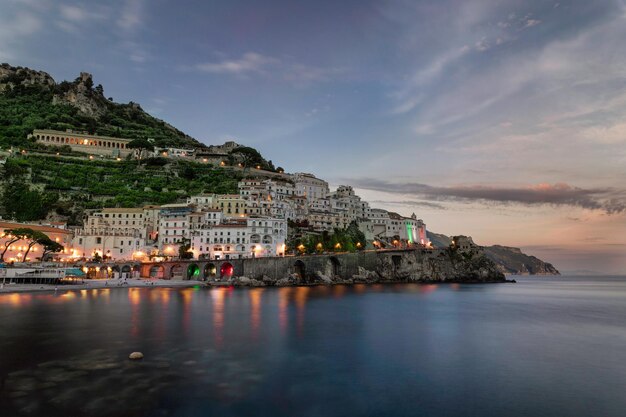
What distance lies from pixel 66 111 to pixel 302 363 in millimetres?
130552

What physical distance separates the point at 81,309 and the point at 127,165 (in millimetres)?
69234

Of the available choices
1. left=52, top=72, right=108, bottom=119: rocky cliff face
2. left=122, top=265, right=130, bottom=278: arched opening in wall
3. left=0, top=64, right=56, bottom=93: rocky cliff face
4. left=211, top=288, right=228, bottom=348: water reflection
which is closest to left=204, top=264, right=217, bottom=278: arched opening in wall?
left=122, top=265, right=130, bottom=278: arched opening in wall

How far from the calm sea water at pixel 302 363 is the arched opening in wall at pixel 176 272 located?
28280 millimetres

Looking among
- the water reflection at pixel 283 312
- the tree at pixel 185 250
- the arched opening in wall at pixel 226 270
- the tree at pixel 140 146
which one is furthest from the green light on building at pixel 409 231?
the tree at pixel 140 146

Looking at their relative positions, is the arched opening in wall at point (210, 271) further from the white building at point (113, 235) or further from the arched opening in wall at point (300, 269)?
the arched opening in wall at point (300, 269)

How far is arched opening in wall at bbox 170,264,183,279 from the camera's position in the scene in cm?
6038

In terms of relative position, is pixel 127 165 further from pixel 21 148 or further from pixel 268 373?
pixel 268 373

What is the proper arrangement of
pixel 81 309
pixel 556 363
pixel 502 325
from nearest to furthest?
pixel 556 363 < pixel 502 325 < pixel 81 309

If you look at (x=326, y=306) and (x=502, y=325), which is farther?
(x=326, y=306)

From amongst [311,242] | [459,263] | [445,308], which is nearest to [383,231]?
[459,263]

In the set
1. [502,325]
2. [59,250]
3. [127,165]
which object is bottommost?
[502,325]

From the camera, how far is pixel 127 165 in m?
92.7

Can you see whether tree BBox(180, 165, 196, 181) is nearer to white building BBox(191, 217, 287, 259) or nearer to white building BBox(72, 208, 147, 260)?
white building BBox(72, 208, 147, 260)

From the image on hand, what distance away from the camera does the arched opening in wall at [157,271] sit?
6044cm
